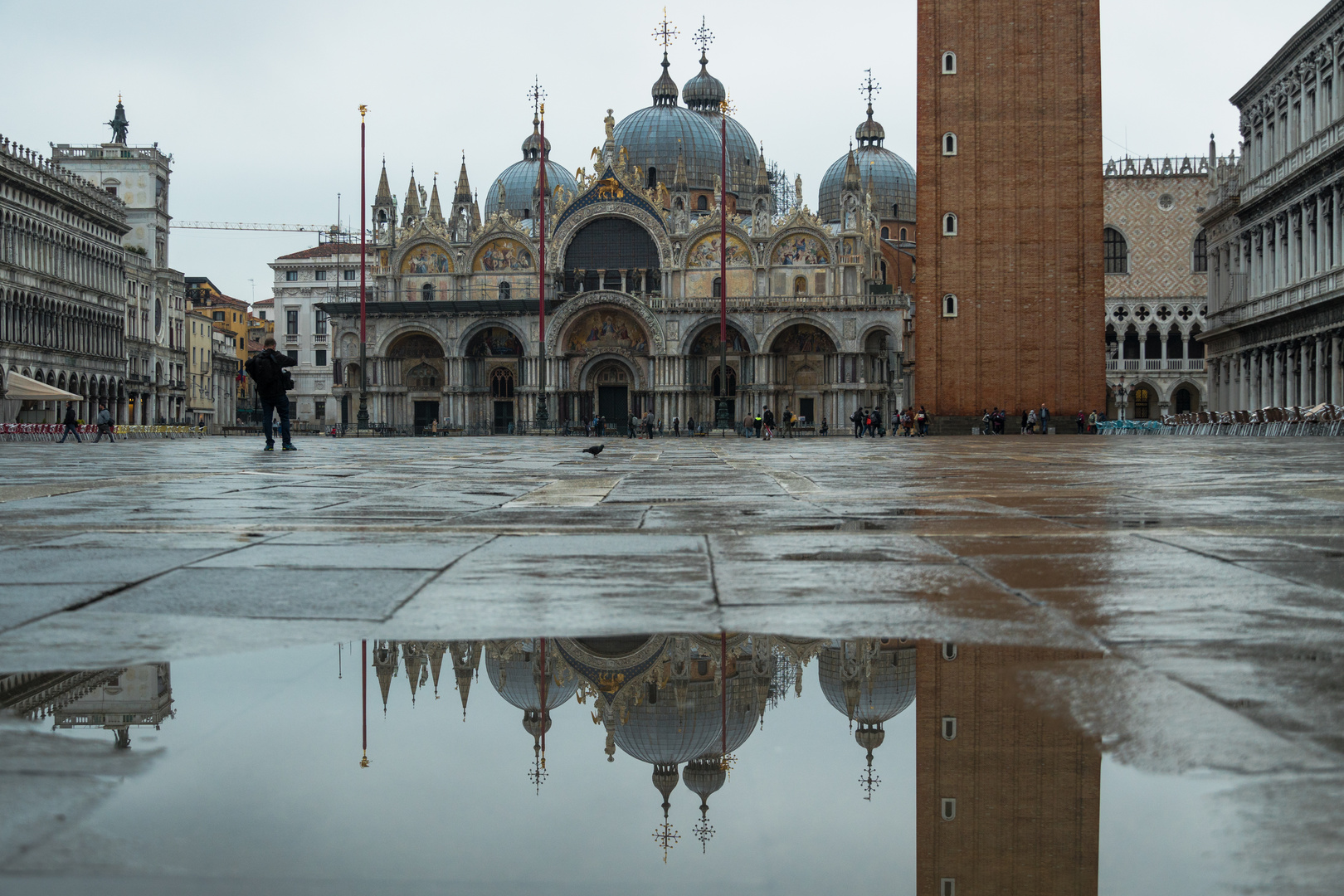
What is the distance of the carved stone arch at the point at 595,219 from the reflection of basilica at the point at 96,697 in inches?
2195

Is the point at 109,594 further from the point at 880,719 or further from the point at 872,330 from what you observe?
the point at 872,330

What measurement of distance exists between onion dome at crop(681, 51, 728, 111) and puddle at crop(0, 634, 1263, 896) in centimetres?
7307

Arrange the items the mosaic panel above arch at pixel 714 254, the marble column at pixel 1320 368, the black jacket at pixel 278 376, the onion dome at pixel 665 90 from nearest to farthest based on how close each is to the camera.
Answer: the black jacket at pixel 278 376 < the marble column at pixel 1320 368 < the mosaic panel above arch at pixel 714 254 < the onion dome at pixel 665 90

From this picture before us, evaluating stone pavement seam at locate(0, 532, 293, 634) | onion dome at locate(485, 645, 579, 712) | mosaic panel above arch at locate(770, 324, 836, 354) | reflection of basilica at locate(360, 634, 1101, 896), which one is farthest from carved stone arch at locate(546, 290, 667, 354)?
onion dome at locate(485, 645, 579, 712)

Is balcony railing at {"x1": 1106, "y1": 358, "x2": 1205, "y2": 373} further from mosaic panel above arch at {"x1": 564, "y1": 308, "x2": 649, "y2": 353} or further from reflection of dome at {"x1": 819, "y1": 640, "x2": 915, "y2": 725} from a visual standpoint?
reflection of dome at {"x1": 819, "y1": 640, "x2": 915, "y2": 725}

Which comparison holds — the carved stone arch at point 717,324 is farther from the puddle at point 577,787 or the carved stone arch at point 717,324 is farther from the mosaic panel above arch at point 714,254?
the puddle at point 577,787

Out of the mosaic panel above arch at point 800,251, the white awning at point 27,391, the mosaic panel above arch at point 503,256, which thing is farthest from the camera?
the mosaic panel above arch at point 503,256

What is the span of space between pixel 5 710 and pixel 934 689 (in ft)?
4.80

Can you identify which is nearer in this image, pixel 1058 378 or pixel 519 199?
pixel 1058 378

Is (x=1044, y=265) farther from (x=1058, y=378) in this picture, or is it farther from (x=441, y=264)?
(x=441, y=264)

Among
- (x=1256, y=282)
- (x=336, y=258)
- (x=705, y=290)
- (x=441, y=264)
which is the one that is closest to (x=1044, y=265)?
(x=1256, y=282)

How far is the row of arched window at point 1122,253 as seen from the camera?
197 feet

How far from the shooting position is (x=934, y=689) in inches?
86.2

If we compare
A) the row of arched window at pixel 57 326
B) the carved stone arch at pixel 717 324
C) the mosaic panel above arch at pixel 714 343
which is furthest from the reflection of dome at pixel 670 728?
the mosaic panel above arch at pixel 714 343
